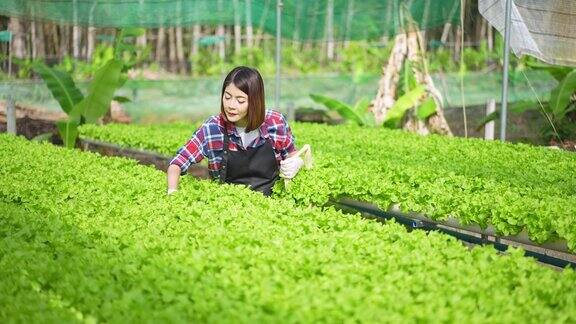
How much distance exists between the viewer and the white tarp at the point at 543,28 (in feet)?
27.2

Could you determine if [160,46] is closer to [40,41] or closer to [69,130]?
[40,41]

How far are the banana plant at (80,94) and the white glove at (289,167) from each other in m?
5.06

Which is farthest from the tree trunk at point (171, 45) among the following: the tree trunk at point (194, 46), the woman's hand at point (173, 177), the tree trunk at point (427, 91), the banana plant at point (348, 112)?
the woman's hand at point (173, 177)

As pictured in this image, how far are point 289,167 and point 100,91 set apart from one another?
5365mm

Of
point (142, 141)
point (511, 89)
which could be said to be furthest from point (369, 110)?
point (142, 141)

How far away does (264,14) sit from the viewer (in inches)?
449

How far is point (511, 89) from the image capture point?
15.1 meters

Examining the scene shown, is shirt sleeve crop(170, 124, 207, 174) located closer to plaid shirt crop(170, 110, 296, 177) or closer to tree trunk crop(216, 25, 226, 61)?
plaid shirt crop(170, 110, 296, 177)

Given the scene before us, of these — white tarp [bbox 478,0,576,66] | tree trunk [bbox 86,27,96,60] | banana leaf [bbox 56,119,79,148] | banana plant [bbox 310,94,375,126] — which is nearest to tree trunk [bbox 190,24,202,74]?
tree trunk [bbox 86,27,96,60]

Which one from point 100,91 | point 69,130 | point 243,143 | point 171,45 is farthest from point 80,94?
point 171,45

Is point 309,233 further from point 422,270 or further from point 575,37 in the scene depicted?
point 575,37

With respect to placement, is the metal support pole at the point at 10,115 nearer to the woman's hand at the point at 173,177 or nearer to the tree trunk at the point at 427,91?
the tree trunk at the point at 427,91

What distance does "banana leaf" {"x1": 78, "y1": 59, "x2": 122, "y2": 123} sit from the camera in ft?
33.6

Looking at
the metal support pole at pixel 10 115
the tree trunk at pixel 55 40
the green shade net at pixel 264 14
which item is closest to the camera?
the green shade net at pixel 264 14
